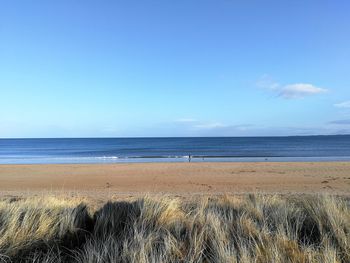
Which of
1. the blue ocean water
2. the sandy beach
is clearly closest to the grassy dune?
the sandy beach

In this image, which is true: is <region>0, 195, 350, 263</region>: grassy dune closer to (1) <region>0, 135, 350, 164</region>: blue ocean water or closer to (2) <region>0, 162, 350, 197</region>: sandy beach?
(2) <region>0, 162, 350, 197</region>: sandy beach

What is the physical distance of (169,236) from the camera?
11.7 feet

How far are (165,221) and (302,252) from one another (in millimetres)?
2064

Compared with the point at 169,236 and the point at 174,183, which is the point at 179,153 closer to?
the point at 174,183

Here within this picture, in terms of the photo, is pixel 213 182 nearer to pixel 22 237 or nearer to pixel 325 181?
pixel 325 181

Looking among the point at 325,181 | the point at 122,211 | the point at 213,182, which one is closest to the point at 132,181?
the point at 213,182

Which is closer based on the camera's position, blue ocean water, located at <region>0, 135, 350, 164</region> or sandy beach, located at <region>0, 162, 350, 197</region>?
sandy beach, located at <region>0, 162, 350, 197</region>

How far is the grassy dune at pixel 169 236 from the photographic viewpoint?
3.28 meters

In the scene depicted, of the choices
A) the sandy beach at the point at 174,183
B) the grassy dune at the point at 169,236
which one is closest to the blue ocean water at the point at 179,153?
the sandy beach at the point at 174,183

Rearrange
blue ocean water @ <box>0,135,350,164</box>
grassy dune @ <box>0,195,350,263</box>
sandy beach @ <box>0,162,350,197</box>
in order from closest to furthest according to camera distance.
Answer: grassy dune @ <box>0,195,350,263</box>
sandy beach @ <box>0,162,350,197</box>
blue ocean water @ <box>0,135,350,164</box>

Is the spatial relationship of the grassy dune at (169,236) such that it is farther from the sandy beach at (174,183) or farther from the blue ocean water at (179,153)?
the blue ocean water at (179,153)

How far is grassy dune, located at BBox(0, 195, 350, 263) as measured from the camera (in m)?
3.28

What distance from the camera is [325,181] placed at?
53.4 ft

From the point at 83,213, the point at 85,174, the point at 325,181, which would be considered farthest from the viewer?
the point at 85,174
